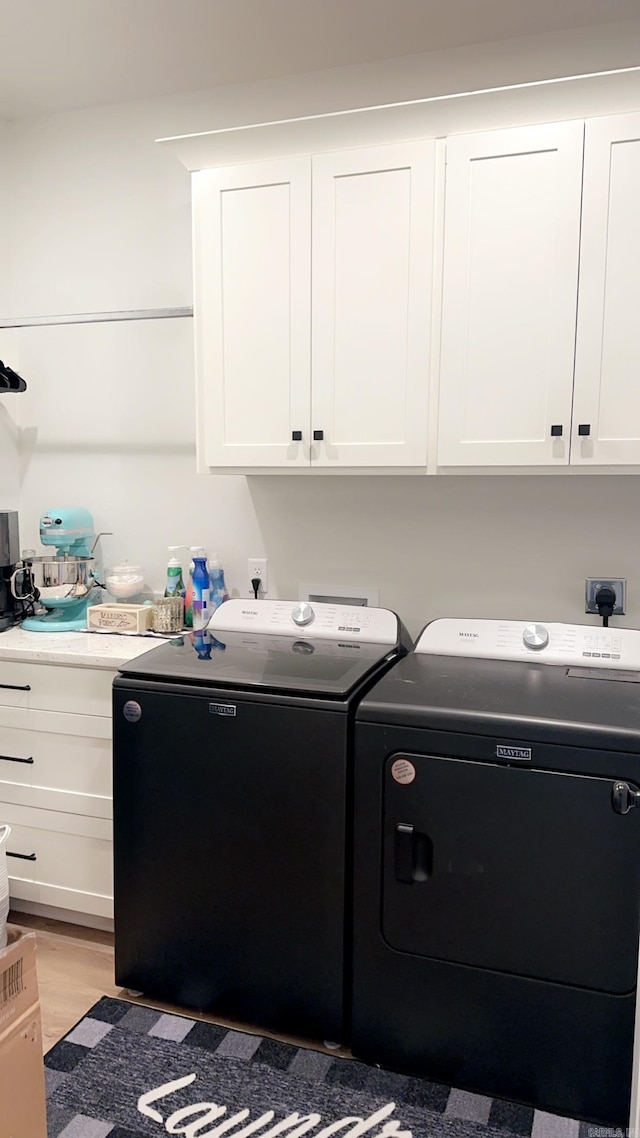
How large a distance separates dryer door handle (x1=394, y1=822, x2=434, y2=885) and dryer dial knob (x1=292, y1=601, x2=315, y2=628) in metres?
0.82

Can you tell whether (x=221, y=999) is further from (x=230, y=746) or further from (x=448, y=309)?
(x=448, y=309)

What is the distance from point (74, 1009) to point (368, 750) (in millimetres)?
1089

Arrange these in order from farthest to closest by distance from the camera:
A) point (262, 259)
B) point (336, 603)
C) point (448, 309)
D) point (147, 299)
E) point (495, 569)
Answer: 1. point (147, 299)
2. point (336, 603)
3. point (495, 569)
4. point (262, 259)
5. point (448, 309)

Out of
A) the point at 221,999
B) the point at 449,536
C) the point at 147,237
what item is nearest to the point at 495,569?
the point at 449,536

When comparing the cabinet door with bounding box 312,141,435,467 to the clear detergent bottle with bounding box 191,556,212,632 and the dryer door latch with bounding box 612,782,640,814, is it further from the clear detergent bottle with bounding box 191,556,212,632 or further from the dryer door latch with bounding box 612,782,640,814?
the dryer door latch with bounding box 612,782,640,814

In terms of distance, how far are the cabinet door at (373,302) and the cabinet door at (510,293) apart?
7 cm

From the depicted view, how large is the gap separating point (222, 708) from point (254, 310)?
1115mm

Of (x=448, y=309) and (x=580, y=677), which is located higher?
(x=448, y=309)

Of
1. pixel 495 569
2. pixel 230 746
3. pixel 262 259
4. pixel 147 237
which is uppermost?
pixel 147 237

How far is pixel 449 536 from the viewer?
8.02 ft

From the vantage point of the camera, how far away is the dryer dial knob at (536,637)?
7.10 ft

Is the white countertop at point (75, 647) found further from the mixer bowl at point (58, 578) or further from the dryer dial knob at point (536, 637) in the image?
the dryer dial knob at point (536, 637)

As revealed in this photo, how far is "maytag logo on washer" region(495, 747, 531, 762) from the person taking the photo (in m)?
1.67

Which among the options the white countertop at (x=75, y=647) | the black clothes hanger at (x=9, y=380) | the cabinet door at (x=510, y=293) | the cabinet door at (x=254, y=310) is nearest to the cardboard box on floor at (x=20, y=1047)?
the white countertop at (x=75, y=647)
